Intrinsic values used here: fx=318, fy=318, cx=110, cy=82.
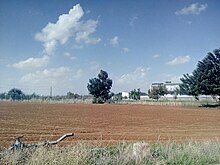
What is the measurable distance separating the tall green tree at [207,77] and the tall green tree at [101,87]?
34.6 metres

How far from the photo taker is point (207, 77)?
61.3 metres

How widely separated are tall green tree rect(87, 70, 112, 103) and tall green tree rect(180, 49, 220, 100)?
1362 inches

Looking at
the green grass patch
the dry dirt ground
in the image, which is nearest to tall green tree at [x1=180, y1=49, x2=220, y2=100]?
the dry dirt ground

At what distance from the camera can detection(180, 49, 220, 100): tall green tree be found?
60.6 m

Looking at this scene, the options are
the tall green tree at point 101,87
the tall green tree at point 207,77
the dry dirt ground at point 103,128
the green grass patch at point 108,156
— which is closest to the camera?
the green grass patch at point 108,156

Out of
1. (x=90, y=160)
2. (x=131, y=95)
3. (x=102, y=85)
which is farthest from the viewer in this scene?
(x=131, y=95)

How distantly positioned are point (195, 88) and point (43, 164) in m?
59.2

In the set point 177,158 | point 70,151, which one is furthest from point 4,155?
point 177,158

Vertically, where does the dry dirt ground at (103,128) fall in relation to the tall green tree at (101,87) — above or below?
below

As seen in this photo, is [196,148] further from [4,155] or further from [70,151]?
[4,155]

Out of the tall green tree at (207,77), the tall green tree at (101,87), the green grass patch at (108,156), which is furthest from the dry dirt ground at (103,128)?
the tall green tree at (101,87)

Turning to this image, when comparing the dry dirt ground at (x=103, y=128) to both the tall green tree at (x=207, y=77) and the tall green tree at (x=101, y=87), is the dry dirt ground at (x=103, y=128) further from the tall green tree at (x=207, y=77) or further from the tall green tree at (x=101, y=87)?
the tall green tree at (x=101, y=87)

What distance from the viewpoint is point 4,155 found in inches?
254

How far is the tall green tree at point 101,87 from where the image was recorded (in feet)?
312
